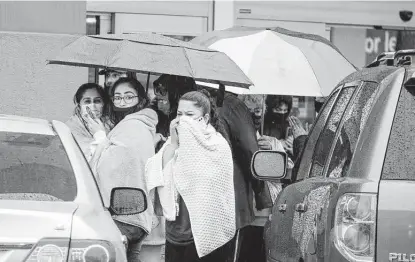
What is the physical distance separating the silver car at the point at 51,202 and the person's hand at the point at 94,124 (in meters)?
1.97

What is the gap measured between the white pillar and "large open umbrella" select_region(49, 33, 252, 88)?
547 cm

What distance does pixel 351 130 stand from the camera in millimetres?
5406

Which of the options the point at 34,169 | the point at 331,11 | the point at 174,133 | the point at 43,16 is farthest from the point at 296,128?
the point at 34,169

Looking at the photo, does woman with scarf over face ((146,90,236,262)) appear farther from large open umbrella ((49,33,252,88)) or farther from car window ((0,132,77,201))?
car window ((0,132,77,201))

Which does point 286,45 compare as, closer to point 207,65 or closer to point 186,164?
point 207,65

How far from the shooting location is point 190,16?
1416 cm

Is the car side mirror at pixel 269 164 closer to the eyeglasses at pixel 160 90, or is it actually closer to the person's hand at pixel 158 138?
the person's hand at pixel 158 138

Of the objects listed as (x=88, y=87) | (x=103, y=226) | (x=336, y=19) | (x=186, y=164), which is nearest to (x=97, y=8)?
(x=336, y=19)

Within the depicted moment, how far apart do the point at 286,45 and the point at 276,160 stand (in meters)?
4.26

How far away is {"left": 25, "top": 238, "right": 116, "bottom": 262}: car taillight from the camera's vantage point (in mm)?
4605

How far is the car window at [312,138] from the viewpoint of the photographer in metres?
6.64

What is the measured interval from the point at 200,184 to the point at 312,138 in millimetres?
977

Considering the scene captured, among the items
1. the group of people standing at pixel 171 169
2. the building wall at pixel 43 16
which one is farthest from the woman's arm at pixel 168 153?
the building wall at pixel 43 16

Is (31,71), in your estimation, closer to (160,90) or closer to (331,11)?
(160,90)
